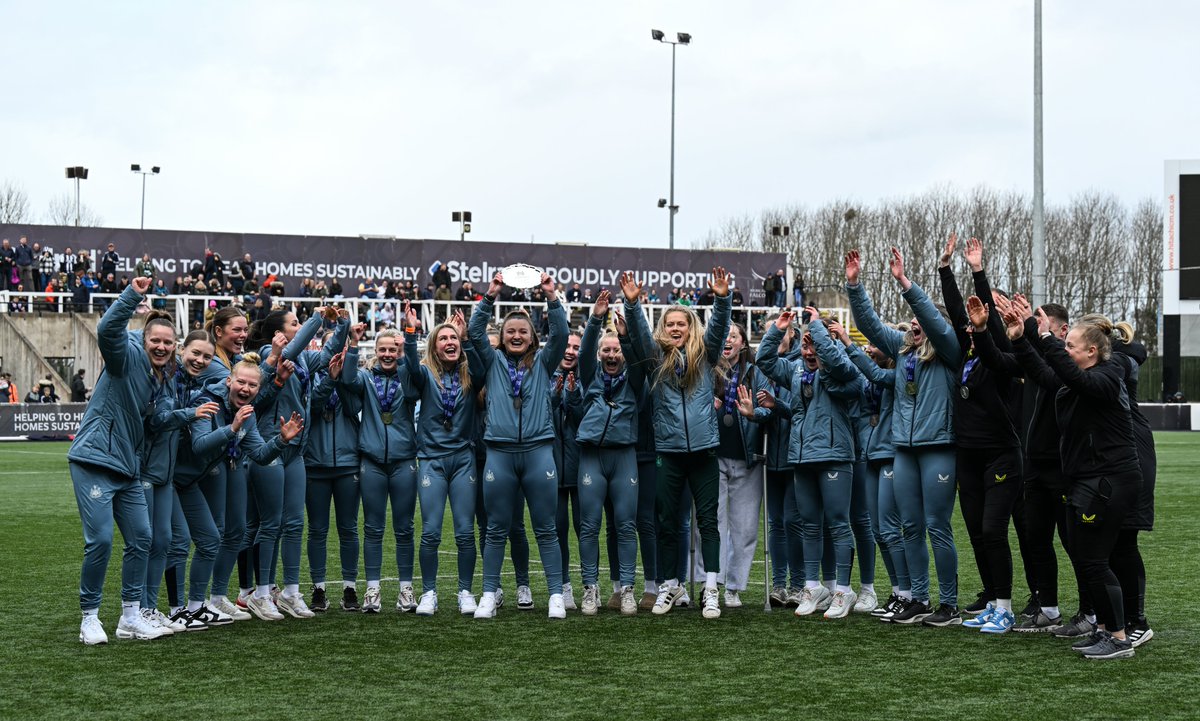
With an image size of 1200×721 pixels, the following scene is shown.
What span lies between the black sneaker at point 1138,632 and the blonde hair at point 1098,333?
1532 millimetres

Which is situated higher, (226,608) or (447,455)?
(447,455)

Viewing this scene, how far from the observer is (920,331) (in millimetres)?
8594

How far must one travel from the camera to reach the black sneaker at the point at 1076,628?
8.02m

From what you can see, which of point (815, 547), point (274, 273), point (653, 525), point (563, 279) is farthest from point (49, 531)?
point (563, 279)

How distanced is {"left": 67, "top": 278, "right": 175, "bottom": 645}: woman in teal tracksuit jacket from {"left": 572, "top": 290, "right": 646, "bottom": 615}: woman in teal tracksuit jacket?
2.60 metres

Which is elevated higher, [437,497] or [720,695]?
[437,497]

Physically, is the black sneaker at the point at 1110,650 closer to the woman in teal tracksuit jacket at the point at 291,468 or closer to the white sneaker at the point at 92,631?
the woman in teal tracksuit jacket at the point at 291,468

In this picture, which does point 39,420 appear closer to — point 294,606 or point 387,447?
point 294,606

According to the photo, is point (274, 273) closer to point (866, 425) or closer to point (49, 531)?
point (49, 531)

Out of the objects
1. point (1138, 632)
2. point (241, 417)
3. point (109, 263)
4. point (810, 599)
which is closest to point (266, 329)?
point (241, 417)

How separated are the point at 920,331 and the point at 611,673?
9.92 feet

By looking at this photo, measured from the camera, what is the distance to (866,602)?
913 centimetres

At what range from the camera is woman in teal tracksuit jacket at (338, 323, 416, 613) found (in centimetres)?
905

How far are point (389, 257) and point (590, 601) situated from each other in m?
32.4
